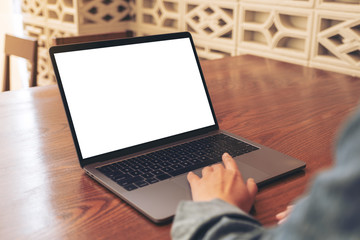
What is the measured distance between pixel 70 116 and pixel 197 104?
0.97ft

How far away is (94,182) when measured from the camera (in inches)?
30.6

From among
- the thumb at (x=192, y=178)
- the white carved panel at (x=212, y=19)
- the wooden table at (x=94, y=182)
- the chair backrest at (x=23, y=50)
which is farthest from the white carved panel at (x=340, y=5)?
the chair backrest at (x=23, y=50)

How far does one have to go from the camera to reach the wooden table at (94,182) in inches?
25.7

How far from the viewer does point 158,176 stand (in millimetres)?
760

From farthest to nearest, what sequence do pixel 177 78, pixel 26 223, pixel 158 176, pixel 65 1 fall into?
pixel 65 1 → pixel 177 78 → pixel 158 176 → pixel 26 223

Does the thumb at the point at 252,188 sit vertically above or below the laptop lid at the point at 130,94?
below

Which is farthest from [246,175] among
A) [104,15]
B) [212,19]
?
[104,15]

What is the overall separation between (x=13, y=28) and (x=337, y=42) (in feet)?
8.19

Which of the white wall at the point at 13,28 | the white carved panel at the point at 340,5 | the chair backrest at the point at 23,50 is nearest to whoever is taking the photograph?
the white carved panel at the point at 340,5

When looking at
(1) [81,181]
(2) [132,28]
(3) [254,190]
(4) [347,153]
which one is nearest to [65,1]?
(2) [132,28]

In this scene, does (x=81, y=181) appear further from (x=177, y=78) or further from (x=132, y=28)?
A: (x=132, y=28)

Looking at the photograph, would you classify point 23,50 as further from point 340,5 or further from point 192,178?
point 192,178

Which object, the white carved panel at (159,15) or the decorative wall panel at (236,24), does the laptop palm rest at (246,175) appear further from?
the white carved panel at (159,15)

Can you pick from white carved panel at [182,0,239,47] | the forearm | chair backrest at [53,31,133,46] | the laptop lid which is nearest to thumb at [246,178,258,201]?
the forearm
